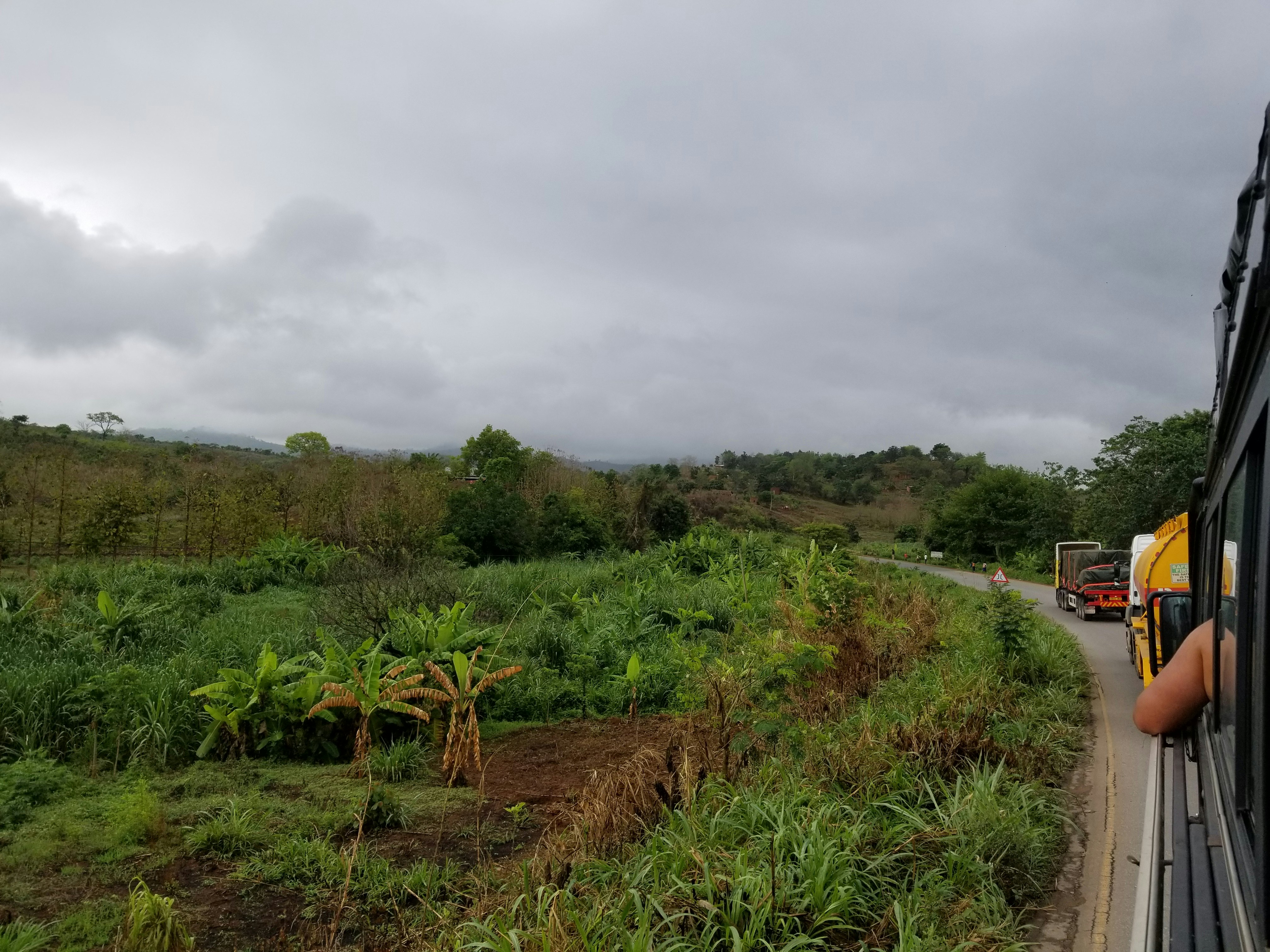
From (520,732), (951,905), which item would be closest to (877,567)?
(520,732)

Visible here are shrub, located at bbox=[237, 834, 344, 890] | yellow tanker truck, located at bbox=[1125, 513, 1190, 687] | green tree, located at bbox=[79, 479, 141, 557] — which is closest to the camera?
shrub, located at bbox=[237, 834, 344, 890]

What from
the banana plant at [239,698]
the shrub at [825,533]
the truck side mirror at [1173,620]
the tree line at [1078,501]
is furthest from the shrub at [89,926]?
the shrub at [825,533]

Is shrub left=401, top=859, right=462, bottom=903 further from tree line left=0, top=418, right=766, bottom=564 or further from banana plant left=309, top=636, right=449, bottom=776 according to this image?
tree line left=0, top=418, right=766, bottom=564

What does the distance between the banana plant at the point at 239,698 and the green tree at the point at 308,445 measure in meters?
25.6

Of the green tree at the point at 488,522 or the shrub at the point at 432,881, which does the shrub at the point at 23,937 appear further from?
the green tree at the point at 488,522

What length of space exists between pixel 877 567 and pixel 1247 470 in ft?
82.1

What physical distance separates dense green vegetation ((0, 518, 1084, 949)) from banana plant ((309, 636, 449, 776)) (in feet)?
0.13

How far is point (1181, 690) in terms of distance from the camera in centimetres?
239

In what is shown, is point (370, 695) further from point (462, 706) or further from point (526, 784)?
point (526, 784)

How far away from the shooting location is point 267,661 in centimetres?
791

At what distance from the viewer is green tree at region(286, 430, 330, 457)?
1379 inches

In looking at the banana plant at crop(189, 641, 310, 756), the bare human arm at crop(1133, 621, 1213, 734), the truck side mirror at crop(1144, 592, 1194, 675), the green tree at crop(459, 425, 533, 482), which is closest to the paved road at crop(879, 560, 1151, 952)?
the truck side mirror at crop(1144, 592, 1194, 675)

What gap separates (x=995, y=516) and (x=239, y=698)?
151ft

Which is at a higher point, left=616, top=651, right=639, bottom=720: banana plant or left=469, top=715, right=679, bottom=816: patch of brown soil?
left=616, top=651, right=639, bottom=720: banana plant
